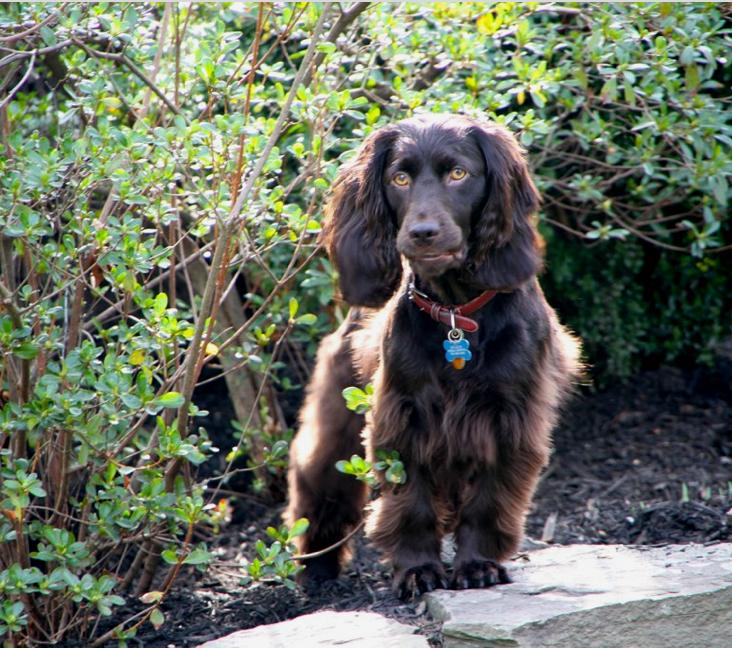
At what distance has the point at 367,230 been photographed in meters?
3.57

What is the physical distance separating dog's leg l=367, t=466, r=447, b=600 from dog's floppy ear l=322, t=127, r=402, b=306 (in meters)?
0.59

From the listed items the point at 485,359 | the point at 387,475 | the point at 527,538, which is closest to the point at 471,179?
the point at 485,359

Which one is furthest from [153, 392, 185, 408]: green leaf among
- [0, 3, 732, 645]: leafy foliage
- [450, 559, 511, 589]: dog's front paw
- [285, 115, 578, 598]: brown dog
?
[450, 559, 511, 589]: dog's front paw

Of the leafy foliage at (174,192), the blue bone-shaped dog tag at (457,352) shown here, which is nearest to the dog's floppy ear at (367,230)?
the leafy foliage at (174,192)

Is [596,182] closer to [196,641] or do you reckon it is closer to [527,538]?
[527,538]

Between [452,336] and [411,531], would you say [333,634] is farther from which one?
[452,336]

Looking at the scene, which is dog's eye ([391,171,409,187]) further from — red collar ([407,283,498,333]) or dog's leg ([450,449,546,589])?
dog's leg ([450,449,546,589])

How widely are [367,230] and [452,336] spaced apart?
0.47 m

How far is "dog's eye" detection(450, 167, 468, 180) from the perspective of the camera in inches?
133

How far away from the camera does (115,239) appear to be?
3.31 metres

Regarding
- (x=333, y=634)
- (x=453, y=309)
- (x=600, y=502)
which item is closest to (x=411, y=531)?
(x=333, y=634)

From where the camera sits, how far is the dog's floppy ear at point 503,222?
3.39 m

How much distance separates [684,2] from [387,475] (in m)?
2.07

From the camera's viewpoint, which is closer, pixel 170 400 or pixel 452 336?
pixel 170 400
